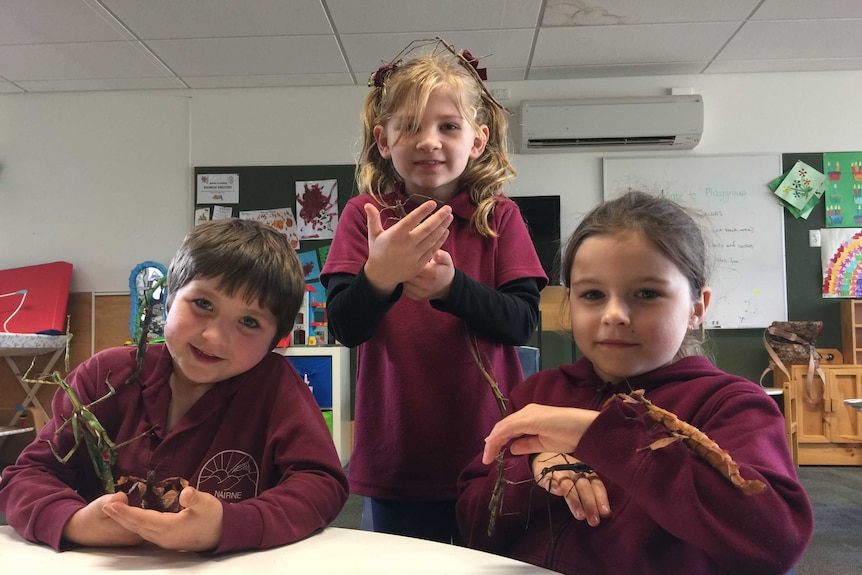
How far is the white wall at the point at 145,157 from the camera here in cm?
395

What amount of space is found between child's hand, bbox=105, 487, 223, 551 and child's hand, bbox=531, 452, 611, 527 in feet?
1.15

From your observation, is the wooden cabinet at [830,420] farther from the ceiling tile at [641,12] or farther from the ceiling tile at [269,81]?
the ceiling tile at [269,81]

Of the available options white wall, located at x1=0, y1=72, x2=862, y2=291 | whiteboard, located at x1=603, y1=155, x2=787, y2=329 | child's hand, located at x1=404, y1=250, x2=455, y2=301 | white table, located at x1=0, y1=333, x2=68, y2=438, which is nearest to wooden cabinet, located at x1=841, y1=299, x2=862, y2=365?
whiteboard, located at x1=603, y1=155, x2=787, y2=329

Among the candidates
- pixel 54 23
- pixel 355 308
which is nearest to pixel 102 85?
pixel 54 23

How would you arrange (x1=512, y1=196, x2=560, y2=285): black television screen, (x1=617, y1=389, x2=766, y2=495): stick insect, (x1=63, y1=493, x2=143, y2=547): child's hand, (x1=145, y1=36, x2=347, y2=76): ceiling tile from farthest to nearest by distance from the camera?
(x1=512, y1=196, x2=560, y2=285): black television screen
(x1=145, y1=36, x2=347, y2=76): ceiling tile
(x1=63, y1=493, x2=143, y2=547): child's hand
(x1=617, y1=389, x2=766, y2=495): stick insect

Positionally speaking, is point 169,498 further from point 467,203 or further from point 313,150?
point 313,150

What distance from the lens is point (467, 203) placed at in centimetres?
104

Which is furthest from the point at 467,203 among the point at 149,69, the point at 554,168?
the point at 149,69

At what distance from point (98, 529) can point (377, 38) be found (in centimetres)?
313

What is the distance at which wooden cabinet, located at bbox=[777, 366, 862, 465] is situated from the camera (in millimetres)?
3527

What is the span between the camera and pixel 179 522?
0.61 m

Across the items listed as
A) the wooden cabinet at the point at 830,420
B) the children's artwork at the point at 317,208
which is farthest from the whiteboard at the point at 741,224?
the children's artwork at the point at 317,208

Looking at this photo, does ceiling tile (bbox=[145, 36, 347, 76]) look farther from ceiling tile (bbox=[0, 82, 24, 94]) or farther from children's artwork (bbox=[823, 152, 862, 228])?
children's artwork (bbox=[823, 152, 862, 228])

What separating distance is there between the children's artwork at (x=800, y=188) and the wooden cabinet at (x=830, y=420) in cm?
98
